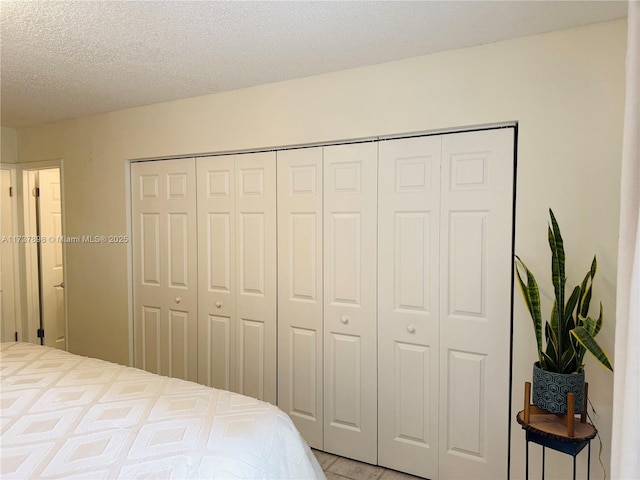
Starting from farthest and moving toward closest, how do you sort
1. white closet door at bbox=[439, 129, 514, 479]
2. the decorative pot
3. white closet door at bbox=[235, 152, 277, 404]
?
white closet door at bbox=[235, 152, 277, 404], white closet door at bbox=[439, 129, 514, 479], the decorative pot

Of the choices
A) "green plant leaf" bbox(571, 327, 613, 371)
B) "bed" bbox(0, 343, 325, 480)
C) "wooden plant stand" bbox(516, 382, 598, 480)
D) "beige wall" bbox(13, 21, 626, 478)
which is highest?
"beige wall" bbox(13, 21, 626, 478)

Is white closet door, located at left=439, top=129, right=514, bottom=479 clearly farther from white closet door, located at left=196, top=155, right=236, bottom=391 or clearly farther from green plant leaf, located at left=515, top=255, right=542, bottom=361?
white closet door, located at left=196, top=155, right=236, bottom=391

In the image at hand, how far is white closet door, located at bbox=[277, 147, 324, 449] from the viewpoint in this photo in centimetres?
279

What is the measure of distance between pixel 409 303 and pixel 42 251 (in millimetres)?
3677

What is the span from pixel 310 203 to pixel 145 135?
1.55 metres

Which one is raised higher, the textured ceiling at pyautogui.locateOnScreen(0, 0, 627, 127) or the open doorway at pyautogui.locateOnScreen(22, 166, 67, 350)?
the textured ceiling at pyautogui.locateOnScreen(0, 0, 627, 127)

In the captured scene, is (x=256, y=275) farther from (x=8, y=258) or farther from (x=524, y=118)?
(x=8, y=258)

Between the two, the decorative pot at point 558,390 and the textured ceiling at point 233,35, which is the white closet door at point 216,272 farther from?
the decorative pot at point 558,390

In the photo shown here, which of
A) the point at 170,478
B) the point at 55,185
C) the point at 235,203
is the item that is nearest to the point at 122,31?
the point at 235,203

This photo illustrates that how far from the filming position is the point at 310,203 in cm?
279

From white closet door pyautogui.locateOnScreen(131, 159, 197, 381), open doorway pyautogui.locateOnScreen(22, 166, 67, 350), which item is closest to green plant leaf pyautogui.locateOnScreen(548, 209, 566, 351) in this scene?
white closet door pyautogui.locateOnScreen(131, 159, 197, 381)

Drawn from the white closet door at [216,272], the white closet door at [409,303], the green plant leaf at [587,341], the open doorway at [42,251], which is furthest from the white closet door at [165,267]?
the green plant leaf at [587,341]

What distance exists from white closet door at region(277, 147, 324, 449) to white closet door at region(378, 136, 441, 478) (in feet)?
1.40

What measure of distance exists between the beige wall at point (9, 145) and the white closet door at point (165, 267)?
59.9 inches
